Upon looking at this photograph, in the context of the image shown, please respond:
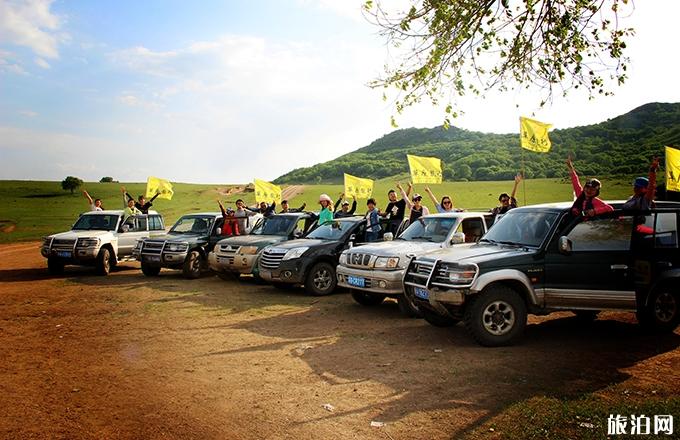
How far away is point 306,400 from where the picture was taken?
18.2 feet

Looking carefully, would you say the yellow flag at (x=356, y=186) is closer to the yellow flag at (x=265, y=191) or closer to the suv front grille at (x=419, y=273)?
the yellow flag at (x=265, y=191)

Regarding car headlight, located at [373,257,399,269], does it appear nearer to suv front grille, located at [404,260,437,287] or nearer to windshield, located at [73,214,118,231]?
suv front grille, located at [404,260,437,287]

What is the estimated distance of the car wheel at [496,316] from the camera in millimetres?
7402

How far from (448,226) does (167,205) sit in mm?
56526

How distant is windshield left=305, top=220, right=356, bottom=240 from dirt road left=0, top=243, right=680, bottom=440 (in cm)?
240

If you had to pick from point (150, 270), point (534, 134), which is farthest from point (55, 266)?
point (534, 134)

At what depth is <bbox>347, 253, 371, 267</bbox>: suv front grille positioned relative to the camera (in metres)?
10.0

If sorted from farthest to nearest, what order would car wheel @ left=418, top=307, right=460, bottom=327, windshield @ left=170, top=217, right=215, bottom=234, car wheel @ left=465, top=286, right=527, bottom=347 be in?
windshield @ left=170, top=217, right=215, bottom=234 → car wheel @ left=418, top=307, right=460, bottom=327 → car wheel @ left=465, top=286, right=527, bottom=347

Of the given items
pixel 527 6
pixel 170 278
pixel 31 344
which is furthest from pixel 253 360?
pixel 170 278

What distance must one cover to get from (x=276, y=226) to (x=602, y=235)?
9092mm

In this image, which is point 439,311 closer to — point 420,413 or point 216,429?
point 420,413

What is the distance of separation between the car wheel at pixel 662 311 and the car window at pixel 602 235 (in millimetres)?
926

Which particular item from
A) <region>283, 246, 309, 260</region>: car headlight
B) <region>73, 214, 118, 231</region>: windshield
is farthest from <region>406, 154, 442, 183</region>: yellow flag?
<region>73, 214, 118, 231</region>: windshield

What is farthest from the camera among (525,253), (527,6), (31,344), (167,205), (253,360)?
(167,205)
